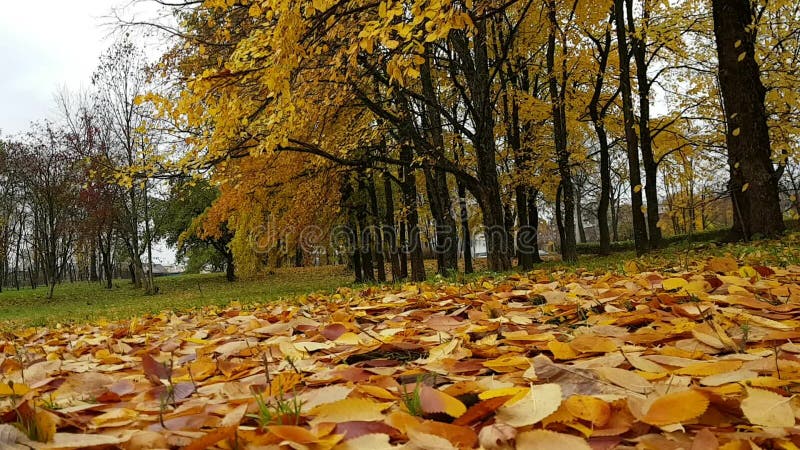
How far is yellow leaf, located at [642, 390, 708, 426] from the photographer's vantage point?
2.92 ft

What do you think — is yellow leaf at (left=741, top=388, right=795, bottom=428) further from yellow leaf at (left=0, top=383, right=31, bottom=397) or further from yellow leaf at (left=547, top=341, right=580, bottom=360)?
yellow leaf at (left=0, top=383, right=31, bottom=397)

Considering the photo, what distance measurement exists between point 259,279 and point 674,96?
21858 millimetres

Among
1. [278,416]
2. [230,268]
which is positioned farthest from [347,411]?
[230,268]

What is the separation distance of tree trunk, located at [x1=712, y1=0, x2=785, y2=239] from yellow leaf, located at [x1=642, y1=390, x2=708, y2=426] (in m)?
7.10

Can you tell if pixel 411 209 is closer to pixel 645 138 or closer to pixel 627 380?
pixel 645 138

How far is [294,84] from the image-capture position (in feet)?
22.5

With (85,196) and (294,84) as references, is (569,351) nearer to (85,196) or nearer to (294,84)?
(294,84)

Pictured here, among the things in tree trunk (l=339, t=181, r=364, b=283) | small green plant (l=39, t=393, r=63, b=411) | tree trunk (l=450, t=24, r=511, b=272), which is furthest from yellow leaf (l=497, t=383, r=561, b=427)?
tree trunk (l=339, t=181, r=364, b=283)

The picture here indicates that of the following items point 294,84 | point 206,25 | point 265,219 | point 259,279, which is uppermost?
point 206,25

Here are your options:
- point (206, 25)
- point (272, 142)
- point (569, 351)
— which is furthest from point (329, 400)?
point (206, 25)

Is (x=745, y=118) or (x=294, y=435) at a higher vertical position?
(x=745, y=118)

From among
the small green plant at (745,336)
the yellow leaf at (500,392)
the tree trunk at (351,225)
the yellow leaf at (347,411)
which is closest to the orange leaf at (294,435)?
the yellow leaf at (347,411)

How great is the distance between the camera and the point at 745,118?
6.95 metres

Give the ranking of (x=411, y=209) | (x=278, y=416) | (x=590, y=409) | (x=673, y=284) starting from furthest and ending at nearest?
(x=411, y=209) < (x=673, y=284) < (x=278, y=416) < (x=590, y=409)
